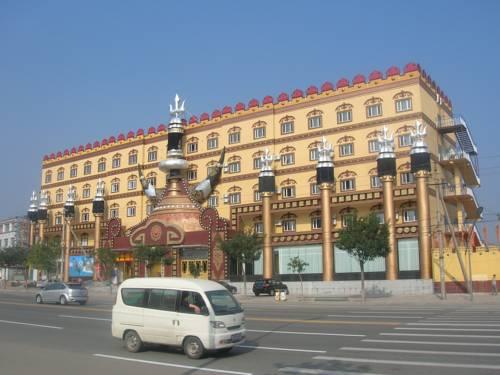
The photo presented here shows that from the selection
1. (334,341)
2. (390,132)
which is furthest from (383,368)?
(390,132)

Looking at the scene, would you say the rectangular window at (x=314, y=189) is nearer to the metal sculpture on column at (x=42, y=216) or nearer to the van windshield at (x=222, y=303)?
the van windshield at (x=222, y=303)

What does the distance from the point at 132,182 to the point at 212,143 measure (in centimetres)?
1271

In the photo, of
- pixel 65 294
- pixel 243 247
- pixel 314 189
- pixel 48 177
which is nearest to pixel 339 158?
pixel 314 189

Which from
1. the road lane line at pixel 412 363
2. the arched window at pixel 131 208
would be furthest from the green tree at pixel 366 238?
the arched window at pixel 131 208

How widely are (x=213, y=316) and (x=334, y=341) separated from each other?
13.2 ft

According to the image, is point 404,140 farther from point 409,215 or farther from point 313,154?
point 313,154

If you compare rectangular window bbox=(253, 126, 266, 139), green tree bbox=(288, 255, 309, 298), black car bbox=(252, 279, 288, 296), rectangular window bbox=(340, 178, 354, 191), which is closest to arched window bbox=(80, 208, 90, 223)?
rectangular window bbox=(253, 126, 266, 139)

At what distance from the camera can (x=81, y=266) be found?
65312mm

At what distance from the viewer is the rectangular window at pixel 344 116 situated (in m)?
46.7

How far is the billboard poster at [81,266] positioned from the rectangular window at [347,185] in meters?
33.3

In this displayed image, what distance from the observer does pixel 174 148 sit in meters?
55.5

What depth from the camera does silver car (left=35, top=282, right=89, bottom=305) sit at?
32.2 meters

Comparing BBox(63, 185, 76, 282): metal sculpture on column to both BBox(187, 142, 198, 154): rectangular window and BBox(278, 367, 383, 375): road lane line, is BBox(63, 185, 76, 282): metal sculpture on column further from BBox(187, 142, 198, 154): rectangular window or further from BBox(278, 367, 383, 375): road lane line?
BBox(278, 367, 383, 375): road lane line

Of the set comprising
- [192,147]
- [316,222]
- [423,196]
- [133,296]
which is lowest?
[133,296]
